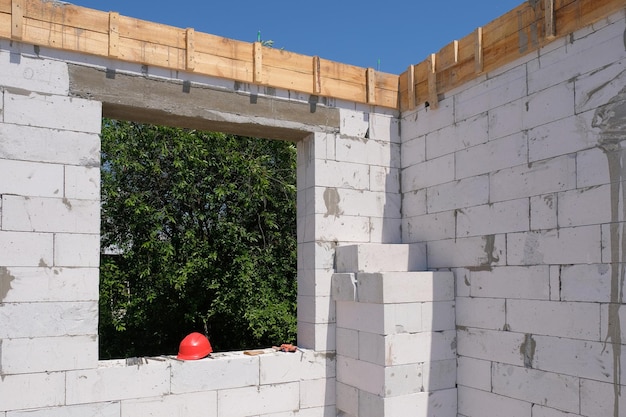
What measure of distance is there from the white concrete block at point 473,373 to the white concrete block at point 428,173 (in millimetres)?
1887

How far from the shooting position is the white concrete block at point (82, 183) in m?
4.90

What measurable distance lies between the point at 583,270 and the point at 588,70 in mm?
1641

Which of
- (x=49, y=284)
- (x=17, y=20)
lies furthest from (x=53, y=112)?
(x=49, y=284)

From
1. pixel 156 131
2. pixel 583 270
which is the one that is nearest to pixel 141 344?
pixel 156 131

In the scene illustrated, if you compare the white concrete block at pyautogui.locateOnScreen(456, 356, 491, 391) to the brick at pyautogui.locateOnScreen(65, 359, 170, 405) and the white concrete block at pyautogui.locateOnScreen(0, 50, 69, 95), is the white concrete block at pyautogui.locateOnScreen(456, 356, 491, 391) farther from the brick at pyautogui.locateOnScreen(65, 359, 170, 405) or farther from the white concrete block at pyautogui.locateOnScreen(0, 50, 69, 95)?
the white concrete block at pyautogui.locateOnScreen(0, 50, 69, 95)

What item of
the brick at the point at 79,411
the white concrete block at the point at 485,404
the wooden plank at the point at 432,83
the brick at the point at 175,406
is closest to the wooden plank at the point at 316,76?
the wooden plank at the point at 432,83

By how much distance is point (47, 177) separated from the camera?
4.81 meters

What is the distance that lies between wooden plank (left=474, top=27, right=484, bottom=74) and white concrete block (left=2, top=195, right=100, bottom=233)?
395 cm

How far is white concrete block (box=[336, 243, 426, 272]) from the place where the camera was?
18.6 ft

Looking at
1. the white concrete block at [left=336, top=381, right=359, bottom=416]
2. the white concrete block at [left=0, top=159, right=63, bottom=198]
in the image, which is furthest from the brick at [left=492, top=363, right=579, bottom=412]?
the white concrete block at [left=0, top=159, right=63, bottom=198]

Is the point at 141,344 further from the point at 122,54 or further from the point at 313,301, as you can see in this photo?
the point at 122,54

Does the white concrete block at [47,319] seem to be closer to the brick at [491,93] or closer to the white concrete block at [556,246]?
the white concrete block at [556,246]

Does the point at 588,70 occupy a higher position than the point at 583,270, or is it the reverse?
the point at 588,70

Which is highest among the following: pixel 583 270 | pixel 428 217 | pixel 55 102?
pixel 55 102
